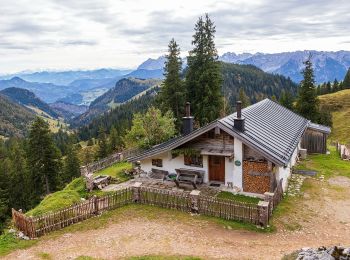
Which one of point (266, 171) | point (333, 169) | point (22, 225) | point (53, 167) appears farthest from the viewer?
point (53, 167)

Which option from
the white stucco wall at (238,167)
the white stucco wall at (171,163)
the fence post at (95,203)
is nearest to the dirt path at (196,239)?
the fence post at (95,203)

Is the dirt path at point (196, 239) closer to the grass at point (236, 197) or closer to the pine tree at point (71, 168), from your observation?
the grass at point (236, 197)

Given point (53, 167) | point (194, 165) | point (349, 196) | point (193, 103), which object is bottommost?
point (53, 167)

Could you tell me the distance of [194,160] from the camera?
80.2 feet

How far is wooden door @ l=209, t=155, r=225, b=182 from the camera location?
77.0 ft

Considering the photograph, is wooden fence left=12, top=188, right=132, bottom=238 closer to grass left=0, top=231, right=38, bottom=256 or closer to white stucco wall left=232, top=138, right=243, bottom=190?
grass left=0, top=231, right=38, bottom=256

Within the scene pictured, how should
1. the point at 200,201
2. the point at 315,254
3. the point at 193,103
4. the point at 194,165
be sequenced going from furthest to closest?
the point at 193,103, the point at 194,165, the point at 200,201, the point at 315,254

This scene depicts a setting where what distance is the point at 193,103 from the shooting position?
140ft

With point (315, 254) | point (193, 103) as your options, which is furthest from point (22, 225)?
point (193, 103)

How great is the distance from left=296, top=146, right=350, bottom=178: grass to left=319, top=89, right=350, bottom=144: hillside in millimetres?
26246

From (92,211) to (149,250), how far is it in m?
5.75

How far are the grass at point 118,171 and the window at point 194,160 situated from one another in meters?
5.58

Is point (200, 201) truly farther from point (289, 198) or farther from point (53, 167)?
point (53, 167)

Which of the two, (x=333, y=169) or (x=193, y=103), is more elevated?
(x=193, y=103)
